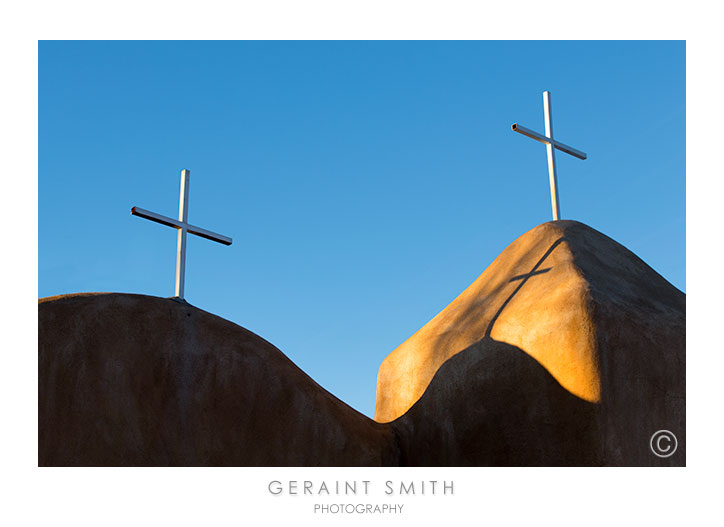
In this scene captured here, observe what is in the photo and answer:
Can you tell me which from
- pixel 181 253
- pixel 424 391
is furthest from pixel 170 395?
pixel 424 391

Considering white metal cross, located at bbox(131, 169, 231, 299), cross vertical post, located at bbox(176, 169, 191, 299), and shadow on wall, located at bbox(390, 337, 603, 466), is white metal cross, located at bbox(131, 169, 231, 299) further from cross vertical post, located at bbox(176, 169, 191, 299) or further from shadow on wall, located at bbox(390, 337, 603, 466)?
shadow on wall, located at bbox(390, 337, 603, 466)

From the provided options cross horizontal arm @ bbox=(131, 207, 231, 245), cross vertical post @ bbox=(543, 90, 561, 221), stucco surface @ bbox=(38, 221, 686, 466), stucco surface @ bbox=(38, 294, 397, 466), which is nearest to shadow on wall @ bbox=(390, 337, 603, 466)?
stucco surface @ bbox=(38, 221, 686, 466)

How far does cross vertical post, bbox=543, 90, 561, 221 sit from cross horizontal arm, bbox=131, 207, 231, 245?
4.94 meters

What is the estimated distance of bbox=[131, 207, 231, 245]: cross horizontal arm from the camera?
959 centimetres

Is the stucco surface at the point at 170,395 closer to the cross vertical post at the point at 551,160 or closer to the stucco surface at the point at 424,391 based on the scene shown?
the stucco surface at the point at 424,391

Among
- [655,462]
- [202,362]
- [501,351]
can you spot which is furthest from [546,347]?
[202,362]

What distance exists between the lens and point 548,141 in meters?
12.1

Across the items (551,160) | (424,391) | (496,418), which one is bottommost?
(496,418)

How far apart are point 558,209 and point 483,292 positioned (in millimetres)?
1696

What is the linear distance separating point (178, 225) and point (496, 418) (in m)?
4.65

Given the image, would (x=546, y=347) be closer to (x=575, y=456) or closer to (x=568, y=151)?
(x=575, y=456)

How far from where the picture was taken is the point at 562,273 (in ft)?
35.7

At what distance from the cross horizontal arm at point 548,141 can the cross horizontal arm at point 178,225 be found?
449 cm

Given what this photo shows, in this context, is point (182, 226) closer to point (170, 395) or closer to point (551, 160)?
point (170, 395)
